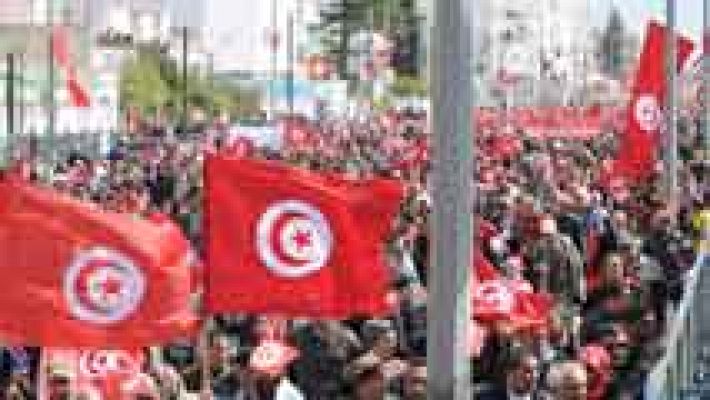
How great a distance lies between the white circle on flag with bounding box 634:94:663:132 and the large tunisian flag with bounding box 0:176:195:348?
13.2m

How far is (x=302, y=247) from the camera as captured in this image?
397 inches

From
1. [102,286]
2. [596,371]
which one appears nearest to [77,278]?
[102,286]

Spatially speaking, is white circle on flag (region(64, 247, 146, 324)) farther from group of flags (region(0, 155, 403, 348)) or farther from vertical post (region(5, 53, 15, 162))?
vertical post (region(5, 53, 15, 162))

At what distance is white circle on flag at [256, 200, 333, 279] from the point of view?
10008 mm

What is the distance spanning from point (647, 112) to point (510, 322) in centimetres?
1122

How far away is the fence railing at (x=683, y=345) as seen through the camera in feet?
36.2

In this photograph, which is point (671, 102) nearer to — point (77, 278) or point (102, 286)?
point (102, 286)

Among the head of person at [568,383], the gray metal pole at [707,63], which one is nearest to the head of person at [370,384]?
the head of person at [568,383]

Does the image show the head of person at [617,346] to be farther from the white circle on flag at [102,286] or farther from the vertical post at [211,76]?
the vertical post at [211,76]

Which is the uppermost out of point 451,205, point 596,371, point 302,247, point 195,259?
point 451,205

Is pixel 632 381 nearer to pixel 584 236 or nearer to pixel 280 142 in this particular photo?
pixel 584 236

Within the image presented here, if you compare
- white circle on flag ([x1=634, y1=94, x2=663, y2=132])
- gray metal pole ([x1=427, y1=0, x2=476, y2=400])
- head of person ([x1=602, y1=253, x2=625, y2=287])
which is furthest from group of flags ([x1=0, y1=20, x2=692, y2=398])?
white circle on flag ([x1=634, y1=94, x2=663, y2=132])

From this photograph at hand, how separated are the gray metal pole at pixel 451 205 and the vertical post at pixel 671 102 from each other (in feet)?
47.1

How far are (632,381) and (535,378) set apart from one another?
4.00 ft
